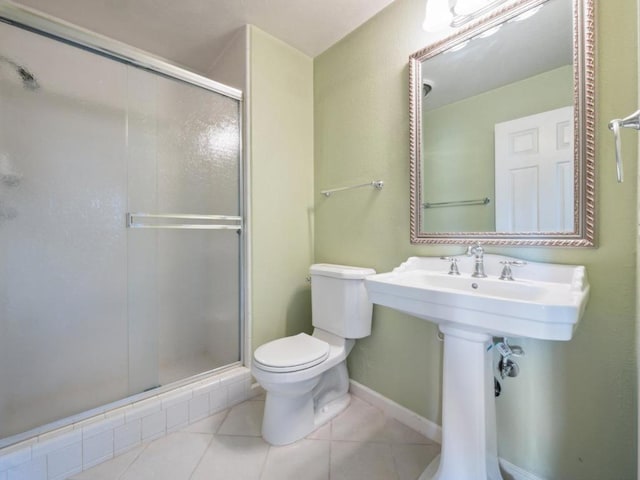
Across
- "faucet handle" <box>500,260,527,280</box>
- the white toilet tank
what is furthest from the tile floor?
"faucet handle" <box>500,260,527,280</box>

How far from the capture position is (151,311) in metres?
1.59

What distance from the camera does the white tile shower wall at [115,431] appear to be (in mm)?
1066

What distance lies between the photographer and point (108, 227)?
1447mm

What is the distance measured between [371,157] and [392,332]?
97 cm

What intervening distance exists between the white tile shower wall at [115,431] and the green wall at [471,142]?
1.42 m

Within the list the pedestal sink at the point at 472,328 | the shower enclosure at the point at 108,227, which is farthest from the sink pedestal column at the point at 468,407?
the shower enclosure at the point at 108,227

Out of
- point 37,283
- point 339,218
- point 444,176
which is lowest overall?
point 37,283

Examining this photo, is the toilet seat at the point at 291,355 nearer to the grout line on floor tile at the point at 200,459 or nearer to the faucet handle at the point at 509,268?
the grout line on floor tile at the point at 200,459

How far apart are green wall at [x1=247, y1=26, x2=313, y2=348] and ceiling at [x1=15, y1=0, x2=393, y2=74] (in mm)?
131

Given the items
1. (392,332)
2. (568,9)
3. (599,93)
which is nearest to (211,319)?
(392,332)

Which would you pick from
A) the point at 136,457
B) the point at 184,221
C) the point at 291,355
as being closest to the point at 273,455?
the point at 291,355

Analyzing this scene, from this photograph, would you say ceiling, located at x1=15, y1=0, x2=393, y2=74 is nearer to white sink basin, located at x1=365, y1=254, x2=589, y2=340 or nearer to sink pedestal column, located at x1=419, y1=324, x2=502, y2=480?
white sink basin, located at x1=365, y1=254, x2=589, y2=340

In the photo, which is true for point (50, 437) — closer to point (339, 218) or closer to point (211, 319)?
point (211, 319)

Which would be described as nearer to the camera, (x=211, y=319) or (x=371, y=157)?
(x=371, y=157)
